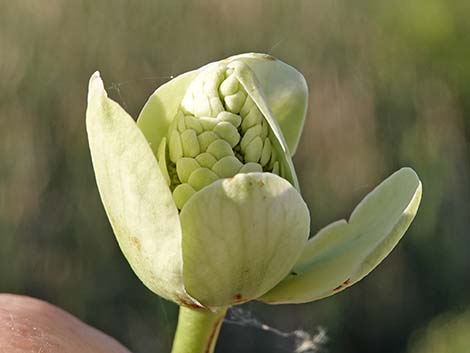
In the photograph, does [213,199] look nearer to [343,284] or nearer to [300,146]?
[343,284]

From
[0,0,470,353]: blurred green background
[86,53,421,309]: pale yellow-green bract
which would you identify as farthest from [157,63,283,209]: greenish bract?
[0,0,470,353]: blurred green background

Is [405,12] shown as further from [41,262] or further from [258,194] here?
[258,194]

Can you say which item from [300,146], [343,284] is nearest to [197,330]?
[343,284]

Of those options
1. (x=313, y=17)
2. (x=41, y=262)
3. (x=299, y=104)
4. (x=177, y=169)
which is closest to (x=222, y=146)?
(x=177, y=169)

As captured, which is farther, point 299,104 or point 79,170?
point 79,170

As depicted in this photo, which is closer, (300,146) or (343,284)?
(343,284)

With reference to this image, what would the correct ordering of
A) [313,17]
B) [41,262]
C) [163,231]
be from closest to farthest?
[163,231], [41,262], [313,17]

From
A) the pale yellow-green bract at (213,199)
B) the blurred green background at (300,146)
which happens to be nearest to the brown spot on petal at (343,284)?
the pale yellow-green bract at (213,199)

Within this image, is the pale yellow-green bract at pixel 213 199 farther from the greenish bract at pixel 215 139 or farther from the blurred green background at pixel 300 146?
the blurred green background at pixel 300 146
